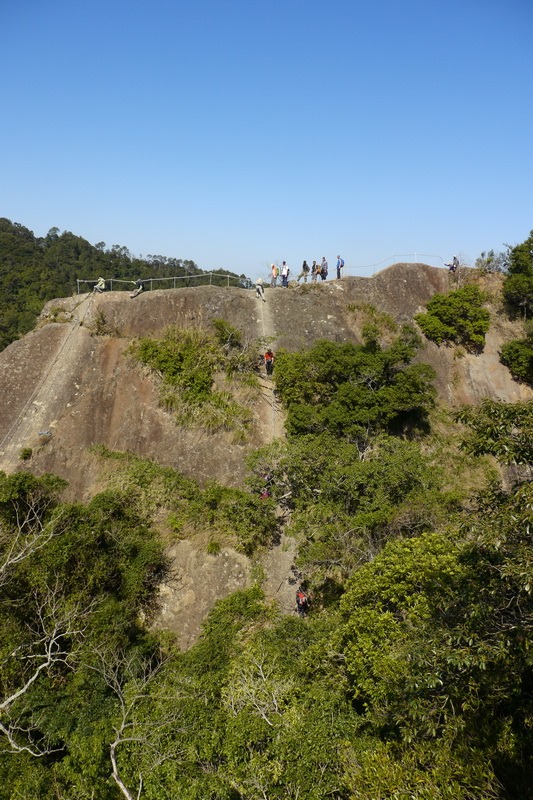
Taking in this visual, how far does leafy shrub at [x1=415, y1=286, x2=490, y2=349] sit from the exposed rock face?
0.81m

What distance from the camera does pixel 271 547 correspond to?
19.4 m

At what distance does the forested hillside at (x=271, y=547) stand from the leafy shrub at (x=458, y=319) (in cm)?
16

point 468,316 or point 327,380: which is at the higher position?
point 468,316

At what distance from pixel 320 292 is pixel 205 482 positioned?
45.2 feet

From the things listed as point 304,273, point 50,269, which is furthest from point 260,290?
point 50,269

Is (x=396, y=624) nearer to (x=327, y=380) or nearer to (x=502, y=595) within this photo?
(x=502, y=595)

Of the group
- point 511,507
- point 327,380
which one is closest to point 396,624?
point 511,507

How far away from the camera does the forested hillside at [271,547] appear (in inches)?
335

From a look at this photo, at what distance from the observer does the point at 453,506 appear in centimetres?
1733

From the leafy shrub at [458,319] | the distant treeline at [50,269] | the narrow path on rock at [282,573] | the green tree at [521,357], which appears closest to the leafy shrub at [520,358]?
the green tree at [521,357]

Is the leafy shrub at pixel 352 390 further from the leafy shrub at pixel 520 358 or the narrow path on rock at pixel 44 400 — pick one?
the narrow path on rock at pixel 44 400

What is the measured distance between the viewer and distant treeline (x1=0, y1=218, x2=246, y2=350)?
57031 mm

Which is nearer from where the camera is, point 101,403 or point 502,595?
point 502,595

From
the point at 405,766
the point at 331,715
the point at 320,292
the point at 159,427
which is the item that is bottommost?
the point at 331,715
